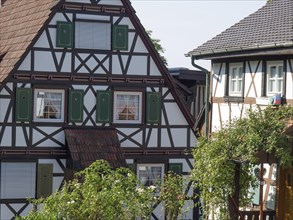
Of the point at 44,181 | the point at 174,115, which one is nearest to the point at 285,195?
the point at 44,181

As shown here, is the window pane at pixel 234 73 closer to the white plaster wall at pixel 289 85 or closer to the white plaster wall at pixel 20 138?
the white plaster wall at pixel 289 85

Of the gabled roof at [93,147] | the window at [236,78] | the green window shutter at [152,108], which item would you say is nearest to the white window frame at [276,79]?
the window at [236,78]

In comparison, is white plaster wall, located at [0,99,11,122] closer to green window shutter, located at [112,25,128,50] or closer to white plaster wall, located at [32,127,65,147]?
white plaster wall, located at [32,127,65,147]

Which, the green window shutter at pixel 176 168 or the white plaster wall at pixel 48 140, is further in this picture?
the green window shutter at pixel 176 168

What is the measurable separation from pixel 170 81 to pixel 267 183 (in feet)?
30.1

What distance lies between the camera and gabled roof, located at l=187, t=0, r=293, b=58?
26078 mm

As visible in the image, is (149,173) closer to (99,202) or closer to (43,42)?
(43,42)

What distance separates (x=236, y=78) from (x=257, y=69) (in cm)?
149

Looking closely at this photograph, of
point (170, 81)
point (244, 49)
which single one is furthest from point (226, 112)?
point (170, 81)

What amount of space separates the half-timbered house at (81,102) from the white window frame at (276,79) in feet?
23.9

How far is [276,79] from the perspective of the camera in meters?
26.6

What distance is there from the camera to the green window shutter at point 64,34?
32.8 m

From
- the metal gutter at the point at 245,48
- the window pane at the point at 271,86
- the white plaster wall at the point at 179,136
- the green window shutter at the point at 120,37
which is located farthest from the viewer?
the white plaster wall at the point at 179,136

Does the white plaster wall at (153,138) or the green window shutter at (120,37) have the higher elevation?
the green window shutter at (120,37)
